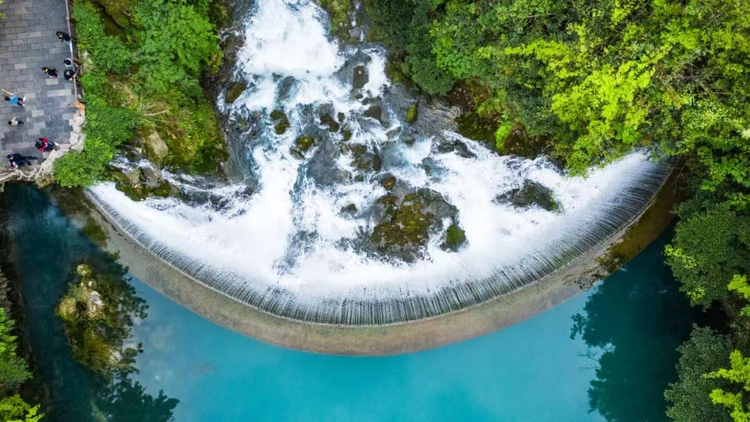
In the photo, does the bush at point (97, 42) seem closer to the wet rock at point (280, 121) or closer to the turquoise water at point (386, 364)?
the wet rock at point (280, 121)

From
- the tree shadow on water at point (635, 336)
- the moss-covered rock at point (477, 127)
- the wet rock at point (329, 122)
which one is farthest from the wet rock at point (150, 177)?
the tree shadow on water at point (635, 336)

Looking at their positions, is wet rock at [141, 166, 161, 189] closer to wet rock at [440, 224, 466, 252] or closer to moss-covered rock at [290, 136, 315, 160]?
moss-covered rock at [290, 136, 315, 160]

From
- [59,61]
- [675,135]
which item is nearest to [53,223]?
[59,61]

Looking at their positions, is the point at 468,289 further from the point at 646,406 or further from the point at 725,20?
the point at 725,20

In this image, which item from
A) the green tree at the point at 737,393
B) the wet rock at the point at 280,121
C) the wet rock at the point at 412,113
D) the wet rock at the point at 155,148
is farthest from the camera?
the wet rock at the point at 280,121

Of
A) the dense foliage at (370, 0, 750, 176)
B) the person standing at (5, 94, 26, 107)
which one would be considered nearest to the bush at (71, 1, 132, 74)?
the person standing at (5, 94, 26, 107)

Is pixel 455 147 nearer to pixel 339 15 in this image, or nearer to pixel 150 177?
pixel 339 15
